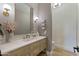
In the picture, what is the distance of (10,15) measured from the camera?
1.81 metres

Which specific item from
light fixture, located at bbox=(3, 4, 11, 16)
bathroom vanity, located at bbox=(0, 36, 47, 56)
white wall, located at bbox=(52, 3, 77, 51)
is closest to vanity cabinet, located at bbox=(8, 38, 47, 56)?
bathroom vanity, located at bbox=(0, 36, 47, 56)

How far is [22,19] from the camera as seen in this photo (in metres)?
1.84

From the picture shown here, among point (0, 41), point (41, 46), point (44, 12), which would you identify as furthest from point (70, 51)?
point (0, 41)

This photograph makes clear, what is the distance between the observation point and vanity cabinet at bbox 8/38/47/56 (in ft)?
5.21

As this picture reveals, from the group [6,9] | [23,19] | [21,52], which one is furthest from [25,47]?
[6,9]

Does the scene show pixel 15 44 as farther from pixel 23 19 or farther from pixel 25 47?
pixel 23 19

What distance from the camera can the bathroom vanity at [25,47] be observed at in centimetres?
155

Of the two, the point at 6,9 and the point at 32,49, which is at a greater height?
the point at 6,9

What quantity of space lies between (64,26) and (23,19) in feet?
2.20

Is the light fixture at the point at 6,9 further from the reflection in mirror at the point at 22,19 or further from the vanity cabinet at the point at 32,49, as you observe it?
the vanity cabinet at the point at 32,49

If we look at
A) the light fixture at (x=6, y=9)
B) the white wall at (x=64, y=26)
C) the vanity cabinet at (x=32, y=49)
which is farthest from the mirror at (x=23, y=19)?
the white wall at (x=64, y=26)

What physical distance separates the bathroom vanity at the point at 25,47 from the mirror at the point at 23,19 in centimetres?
16

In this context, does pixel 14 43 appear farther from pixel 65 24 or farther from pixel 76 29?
pixel 76 29

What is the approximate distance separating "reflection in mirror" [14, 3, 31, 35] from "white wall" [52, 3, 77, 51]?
418 mm
